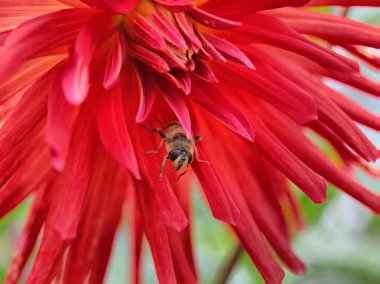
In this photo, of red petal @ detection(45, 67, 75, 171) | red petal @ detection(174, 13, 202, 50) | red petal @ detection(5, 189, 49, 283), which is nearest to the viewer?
red petal @ detection(45, 67, 75, 171)

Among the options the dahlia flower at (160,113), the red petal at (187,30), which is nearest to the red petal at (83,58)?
the dahlia flower at (160,113)

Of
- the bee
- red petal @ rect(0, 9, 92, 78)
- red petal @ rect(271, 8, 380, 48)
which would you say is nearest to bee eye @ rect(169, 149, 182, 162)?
the bee

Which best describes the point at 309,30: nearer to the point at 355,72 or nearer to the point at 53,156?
the point at 355,72

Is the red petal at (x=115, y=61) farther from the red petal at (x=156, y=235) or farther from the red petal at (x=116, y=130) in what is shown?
the red petal at (x=156, y=235)

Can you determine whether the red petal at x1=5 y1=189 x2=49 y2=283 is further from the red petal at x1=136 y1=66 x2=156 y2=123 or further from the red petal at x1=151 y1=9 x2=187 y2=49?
the red petal at x1=151 y1=9 x2=187 y2=49

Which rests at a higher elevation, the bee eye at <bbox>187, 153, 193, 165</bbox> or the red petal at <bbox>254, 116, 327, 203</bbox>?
the bee eye at <bbox>187, 153, 193, 165</bbox>

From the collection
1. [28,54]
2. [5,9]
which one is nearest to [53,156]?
[28,54]
